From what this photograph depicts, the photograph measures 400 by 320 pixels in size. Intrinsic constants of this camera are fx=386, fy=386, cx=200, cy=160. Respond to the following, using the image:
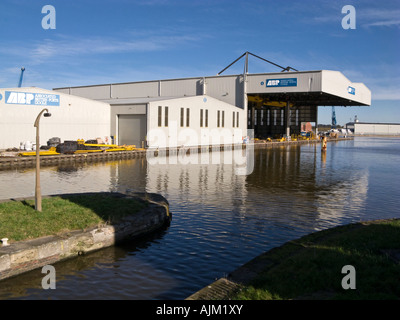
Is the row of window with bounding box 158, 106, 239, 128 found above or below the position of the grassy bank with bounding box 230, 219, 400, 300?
above

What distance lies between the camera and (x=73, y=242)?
1193cm

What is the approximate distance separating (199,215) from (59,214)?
5.93 m

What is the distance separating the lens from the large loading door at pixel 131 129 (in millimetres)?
51188

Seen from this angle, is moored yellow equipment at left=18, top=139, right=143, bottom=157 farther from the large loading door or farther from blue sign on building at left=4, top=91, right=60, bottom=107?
blue sign on building at left=4, top=91, right=60, bottom=107

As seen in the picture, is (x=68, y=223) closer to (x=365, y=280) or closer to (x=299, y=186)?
(x=365, y=280)

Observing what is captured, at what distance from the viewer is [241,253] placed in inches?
476

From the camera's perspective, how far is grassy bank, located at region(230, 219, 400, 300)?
7.63m

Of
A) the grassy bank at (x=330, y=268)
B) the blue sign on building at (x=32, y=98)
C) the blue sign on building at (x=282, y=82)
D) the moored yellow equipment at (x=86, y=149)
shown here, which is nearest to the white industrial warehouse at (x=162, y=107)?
the blue sign on building at (x=32, y=98)

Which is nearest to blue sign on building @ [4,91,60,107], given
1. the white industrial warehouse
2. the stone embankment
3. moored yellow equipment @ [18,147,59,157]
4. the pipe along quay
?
the white industrial warehouse

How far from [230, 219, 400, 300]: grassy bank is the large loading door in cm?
4090

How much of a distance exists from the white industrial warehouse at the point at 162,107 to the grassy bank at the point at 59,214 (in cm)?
3033

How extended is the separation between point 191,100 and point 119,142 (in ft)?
39.9

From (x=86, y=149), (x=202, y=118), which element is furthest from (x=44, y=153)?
(x=202, y=118)

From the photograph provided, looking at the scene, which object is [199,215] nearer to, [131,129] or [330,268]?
[330,268]
